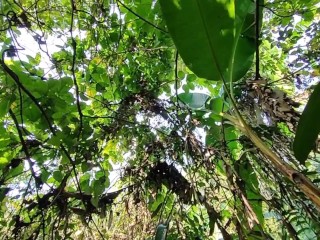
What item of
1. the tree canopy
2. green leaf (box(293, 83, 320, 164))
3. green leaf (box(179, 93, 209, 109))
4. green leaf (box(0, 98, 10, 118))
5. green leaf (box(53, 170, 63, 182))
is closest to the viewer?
green leaf (box(293, 83, 320, 164))

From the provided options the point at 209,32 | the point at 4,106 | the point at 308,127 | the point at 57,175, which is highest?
the point at 4,106

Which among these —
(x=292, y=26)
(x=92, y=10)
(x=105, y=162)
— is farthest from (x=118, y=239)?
(x=292, y=26)

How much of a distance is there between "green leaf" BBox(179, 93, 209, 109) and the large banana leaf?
67 cm

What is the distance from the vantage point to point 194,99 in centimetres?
151

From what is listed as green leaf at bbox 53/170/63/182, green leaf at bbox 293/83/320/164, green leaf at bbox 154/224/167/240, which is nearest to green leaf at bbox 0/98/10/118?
green leaf at bbox 53/170/63/182

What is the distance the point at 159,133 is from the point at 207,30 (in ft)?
2.51

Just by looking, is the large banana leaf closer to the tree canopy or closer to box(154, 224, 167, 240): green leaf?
the tree canopy

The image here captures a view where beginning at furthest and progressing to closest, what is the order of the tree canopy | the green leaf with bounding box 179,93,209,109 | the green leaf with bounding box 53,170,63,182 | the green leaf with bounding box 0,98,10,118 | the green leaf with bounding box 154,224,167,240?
1. the green leaf with bounding box 179,93,209,109
2. the green leaf with bounding box 53,170,63,182
3. the green leaf with bounding box 0,98,10,118
4. the green leaf with bounding box 154,224,167,240
5. the tree canopy

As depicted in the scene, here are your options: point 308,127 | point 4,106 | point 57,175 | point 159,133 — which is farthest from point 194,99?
point 308,127

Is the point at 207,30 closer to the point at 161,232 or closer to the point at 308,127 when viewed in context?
the point at 308,127

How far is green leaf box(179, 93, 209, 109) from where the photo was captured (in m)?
1.46

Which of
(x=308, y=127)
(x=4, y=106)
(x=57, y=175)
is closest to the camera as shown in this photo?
(x=308, y=127)

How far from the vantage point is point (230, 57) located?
0.74 metres

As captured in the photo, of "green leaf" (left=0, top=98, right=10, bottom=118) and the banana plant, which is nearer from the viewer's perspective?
the banana plant
